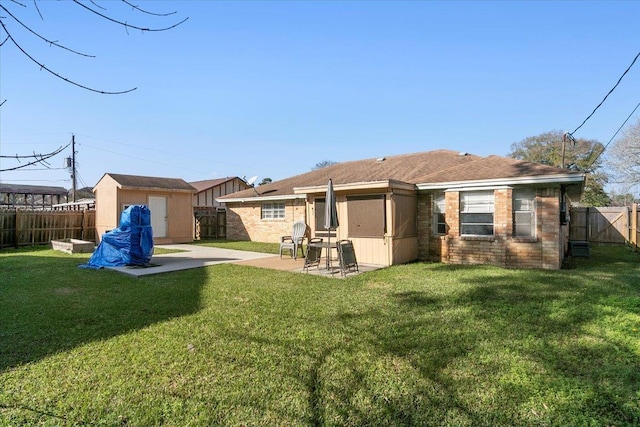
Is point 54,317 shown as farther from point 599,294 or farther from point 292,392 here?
point 599,294

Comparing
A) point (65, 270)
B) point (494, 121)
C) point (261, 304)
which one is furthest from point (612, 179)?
point (65, 270)

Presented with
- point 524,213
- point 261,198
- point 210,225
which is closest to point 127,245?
point 261,198

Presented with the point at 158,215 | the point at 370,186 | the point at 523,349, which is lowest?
the point at 523,349

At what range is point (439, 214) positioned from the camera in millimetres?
11102

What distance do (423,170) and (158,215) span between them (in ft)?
41.3

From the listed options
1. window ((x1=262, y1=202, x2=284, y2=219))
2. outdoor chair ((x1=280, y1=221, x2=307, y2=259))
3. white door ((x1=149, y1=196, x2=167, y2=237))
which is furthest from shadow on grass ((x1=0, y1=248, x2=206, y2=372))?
window ((x1=262, y1=202, x2=284, y2=219))

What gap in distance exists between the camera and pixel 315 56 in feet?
37.6

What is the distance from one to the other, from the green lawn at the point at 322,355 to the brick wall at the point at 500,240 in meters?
2.46

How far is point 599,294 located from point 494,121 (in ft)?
41.7

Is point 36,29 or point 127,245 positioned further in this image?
point 127,245

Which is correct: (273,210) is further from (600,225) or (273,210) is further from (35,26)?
(35,26)

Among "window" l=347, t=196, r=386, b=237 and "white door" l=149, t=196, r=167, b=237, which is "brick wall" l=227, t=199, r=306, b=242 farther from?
"window" l=347, t=196, r=386, b=237

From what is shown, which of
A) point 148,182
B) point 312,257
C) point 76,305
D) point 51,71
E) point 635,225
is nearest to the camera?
point 51,71

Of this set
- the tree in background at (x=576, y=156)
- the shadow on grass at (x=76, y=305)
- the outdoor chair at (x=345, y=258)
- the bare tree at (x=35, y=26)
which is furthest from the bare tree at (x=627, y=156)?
the bare tree at (x=35, y=26)
